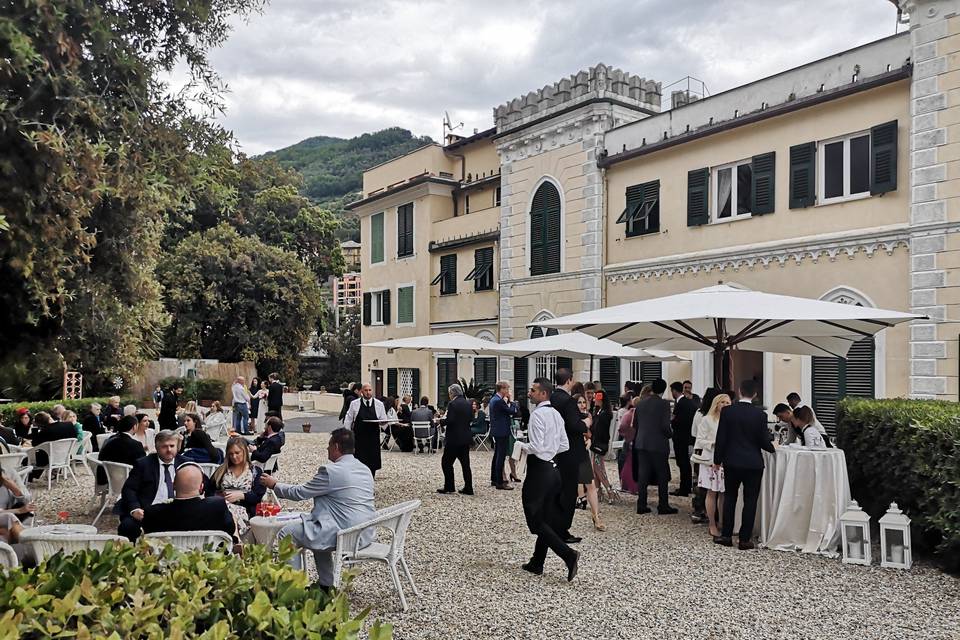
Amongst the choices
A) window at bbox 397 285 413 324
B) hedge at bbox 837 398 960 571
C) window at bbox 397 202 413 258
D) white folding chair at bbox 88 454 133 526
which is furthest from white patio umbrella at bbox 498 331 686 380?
window at bbox 397 202 413 258

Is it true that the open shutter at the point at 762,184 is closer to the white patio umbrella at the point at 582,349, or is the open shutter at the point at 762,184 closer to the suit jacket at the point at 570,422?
the white patio umbrella at the point at 582,349

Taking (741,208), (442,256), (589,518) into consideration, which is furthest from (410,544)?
(442,256)

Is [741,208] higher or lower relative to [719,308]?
higher

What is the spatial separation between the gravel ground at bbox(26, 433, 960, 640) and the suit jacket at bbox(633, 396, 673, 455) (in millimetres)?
965

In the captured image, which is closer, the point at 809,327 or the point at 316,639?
the point at 316,639

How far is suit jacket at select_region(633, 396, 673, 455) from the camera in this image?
9672 millimetres

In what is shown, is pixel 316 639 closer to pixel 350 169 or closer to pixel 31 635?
pixel 31 635

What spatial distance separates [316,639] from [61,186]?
10.9ft

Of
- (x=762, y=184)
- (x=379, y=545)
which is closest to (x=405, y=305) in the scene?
(x=762, y=184)

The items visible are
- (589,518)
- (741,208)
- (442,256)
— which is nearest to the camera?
(589,518)

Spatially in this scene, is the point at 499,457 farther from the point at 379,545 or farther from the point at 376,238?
the point at 376,238

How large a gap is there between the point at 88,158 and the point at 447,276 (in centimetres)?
2076

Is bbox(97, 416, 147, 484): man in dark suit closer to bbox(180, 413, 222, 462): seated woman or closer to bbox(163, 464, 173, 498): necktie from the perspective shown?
bbox(180, 413, 222, 462): seated woman

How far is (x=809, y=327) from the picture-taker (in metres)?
9.45
